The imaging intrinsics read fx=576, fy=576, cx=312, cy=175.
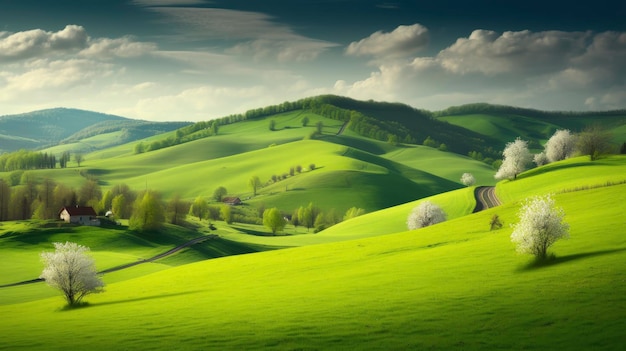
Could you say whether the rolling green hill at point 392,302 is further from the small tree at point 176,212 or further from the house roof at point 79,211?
the small tree at point 176,212

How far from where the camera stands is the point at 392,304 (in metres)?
37.4

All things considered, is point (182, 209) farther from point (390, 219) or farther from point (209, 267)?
point (209, 267)

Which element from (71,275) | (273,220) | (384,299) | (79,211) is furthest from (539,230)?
(273,220)

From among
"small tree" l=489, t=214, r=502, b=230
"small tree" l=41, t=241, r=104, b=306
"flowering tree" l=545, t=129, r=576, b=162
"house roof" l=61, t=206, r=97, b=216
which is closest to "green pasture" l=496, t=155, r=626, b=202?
"flowering tree" l=545, t=129, r=576, b=162

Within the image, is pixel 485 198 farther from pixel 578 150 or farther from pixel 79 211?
pixel 79 211

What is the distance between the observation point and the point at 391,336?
30.8 metres

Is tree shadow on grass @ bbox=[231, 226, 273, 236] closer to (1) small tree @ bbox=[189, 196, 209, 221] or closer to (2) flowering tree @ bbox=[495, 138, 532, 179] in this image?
(1) small tree @ bbox=[189, 196, 209, 221]

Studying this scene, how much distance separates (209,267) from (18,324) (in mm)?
30467

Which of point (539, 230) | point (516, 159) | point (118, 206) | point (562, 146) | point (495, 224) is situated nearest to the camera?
point (539, 230)

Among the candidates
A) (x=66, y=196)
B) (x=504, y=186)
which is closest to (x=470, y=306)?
(x=504, y=186)

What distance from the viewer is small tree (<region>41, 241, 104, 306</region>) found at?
56.5 m

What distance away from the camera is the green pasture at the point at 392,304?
30125mm

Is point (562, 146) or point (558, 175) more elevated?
point (562, 146)

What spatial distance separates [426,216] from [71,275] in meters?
69.5
